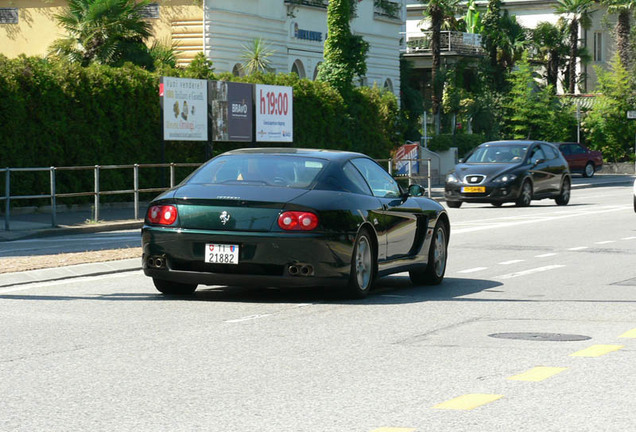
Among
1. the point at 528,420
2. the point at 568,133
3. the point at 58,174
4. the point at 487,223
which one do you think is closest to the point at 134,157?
the point at 58,174

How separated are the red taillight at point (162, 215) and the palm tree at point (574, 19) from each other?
237 feet

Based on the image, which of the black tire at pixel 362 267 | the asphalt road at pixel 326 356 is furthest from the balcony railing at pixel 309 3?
the black tire at pixel 362 267

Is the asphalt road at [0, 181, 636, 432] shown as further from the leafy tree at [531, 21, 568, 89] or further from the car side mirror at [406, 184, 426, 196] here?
the leafy tree at [531, 21, 568, 89]

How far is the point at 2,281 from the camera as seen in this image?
13977mm

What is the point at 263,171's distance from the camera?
12.6 m

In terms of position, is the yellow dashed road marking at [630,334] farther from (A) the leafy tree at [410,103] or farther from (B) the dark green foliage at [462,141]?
(A) the leafy tree at [410,103]

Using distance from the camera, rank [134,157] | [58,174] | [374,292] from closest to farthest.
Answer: [374,292] → [58,174] → [134,157]

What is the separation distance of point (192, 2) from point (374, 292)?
1236 inches

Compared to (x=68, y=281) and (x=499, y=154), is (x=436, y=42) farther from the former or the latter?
(x=68, y=281)

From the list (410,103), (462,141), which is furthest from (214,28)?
(410,103)

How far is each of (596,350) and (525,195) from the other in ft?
74.7

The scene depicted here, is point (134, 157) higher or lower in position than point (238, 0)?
lower

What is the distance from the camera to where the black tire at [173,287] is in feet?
41.7

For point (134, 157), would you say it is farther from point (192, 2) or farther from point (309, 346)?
point (309, 346)
